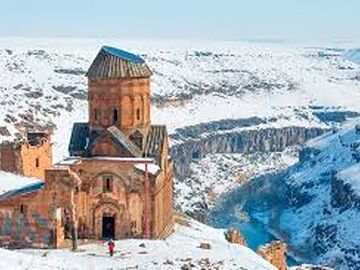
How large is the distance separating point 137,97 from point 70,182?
9092 millimetres

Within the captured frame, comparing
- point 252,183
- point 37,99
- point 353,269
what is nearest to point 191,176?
point 252,183

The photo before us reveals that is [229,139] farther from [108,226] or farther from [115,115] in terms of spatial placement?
[108,226]

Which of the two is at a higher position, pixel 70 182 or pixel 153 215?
pixel 70 182

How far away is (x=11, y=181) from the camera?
49438 millimetres

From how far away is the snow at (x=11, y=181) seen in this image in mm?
47375

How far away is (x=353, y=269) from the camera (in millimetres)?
86438

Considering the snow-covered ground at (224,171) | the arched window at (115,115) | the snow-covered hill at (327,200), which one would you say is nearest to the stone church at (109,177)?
the arched window at (115,115)

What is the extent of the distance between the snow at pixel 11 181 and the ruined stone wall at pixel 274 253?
14.0 meters

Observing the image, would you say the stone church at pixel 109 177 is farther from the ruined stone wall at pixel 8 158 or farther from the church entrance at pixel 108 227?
the ruined stone wall at pixel 8 158

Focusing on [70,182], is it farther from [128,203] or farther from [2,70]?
[2,70]

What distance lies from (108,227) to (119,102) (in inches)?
286

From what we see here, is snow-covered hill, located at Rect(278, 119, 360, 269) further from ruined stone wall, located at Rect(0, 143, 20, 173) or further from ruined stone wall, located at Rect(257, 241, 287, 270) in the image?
ruined stone wall, located at Rect(0, 143, 20, 173)

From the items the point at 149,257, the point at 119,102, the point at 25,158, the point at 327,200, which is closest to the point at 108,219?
the point at 119,102

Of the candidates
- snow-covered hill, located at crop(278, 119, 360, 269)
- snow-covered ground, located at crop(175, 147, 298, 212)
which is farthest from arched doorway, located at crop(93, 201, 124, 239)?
snow-covered ground, located at crop(175, 147, 298, 212)
